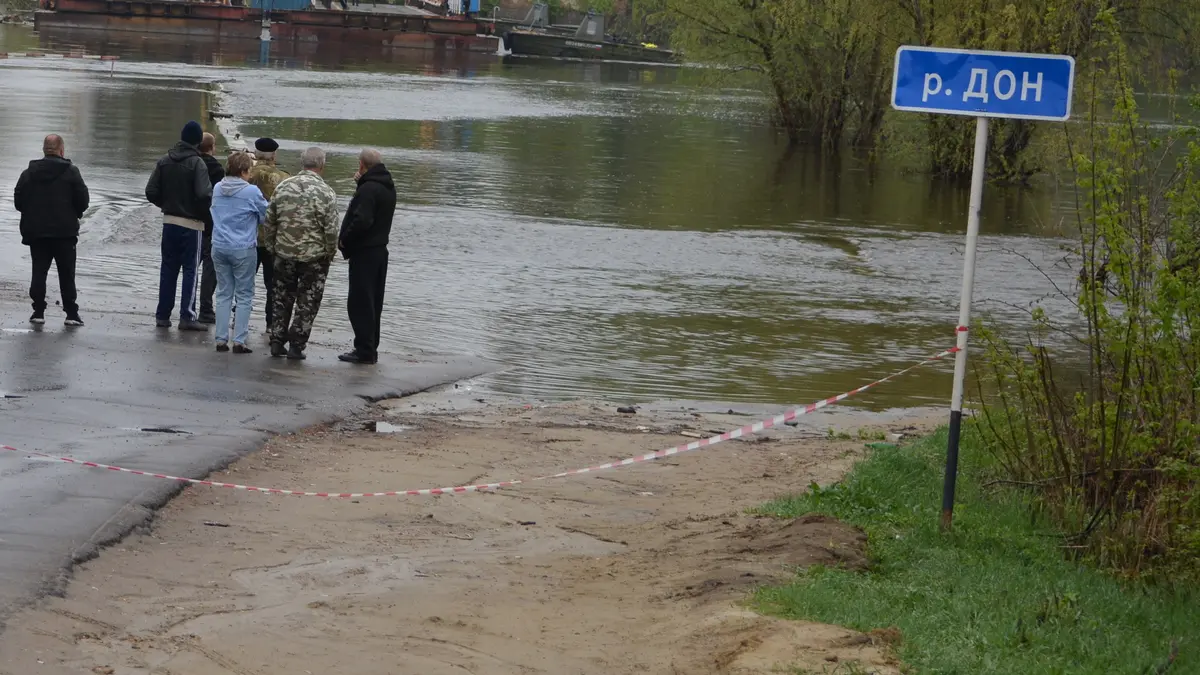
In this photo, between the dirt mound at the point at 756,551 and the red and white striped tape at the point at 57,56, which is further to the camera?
the red and white striped tape at the point at 57,56

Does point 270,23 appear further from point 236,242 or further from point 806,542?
point 806,542

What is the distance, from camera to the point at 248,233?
1355cm

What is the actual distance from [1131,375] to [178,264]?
8881mm

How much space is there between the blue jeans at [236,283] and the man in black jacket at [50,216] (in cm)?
141

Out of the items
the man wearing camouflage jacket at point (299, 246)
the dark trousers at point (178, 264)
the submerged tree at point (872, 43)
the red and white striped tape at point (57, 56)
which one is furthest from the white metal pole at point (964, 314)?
the red and white striped tape at point (57, 56)

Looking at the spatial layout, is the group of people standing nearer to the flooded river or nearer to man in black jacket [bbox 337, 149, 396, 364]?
man in black jacket [bbox 337, 149, 396, 364]

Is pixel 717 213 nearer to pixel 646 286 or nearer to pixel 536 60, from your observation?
pixel 646 286

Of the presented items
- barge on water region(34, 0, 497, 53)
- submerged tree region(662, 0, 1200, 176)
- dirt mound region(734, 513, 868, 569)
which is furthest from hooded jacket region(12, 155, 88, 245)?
barge on water region(34, 0, 497, 53)

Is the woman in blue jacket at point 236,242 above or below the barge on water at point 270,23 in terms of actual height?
below

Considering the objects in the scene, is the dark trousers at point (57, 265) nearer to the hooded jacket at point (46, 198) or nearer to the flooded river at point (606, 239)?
the hooded jacket at point (46, 198)

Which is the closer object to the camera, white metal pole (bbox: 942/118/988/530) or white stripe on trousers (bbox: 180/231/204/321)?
white metal pole (bbox: 942/118/988/530)

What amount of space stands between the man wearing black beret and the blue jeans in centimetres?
18

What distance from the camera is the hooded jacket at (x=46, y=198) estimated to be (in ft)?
45.5

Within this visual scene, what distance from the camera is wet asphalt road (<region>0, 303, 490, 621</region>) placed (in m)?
Result: 7.95
